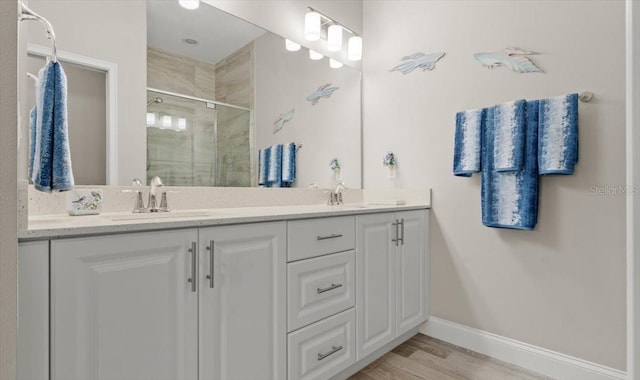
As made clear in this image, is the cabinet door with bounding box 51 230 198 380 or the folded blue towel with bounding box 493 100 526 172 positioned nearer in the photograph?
the cabinet door with bounding box 51 230 198 380

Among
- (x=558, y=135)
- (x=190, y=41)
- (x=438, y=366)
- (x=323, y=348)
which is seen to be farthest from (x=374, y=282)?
(x=190, y=41)

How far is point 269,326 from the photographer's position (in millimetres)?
1268

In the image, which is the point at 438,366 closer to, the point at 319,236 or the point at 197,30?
the point at 319,236

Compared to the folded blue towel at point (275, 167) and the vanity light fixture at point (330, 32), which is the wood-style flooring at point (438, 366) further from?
the vanity light fixture at point (330, 32)

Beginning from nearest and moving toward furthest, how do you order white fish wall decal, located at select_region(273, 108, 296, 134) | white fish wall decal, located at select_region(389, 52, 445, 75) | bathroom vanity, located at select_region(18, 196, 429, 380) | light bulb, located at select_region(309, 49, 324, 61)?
bathroom vanity, located at select_region(18, 196, 429, 380) < white fish wall decal, located at select_region(273, 108, 296, 134) < white fish wall decal, located at select_region(389, 52, 445, 75) < light bulb, located at select_region(309, 49, 324, 61)

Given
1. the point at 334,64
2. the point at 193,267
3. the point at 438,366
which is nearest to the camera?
the point at 193,267

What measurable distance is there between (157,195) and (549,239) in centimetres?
200

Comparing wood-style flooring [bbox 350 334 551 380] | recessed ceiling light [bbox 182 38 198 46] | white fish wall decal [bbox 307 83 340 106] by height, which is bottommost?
wood-style flooring [bbox 350 334 551 380]

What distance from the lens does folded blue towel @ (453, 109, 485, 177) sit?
74.5 inches

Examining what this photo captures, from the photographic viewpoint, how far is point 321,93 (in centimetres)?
241

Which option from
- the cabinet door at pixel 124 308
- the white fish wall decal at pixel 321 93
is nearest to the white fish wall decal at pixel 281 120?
the white fish wall decal at pixel 321 93

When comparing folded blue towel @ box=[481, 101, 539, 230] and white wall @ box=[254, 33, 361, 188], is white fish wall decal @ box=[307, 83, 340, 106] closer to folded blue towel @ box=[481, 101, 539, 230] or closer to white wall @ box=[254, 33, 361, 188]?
white wall @ box=[254, 33, 361, 188]

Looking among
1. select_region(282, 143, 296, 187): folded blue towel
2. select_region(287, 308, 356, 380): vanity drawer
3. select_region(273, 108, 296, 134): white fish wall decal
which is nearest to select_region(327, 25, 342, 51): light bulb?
select_region(273, 108, 296, 134): white fish wall decal

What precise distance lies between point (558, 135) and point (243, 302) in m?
1.67
